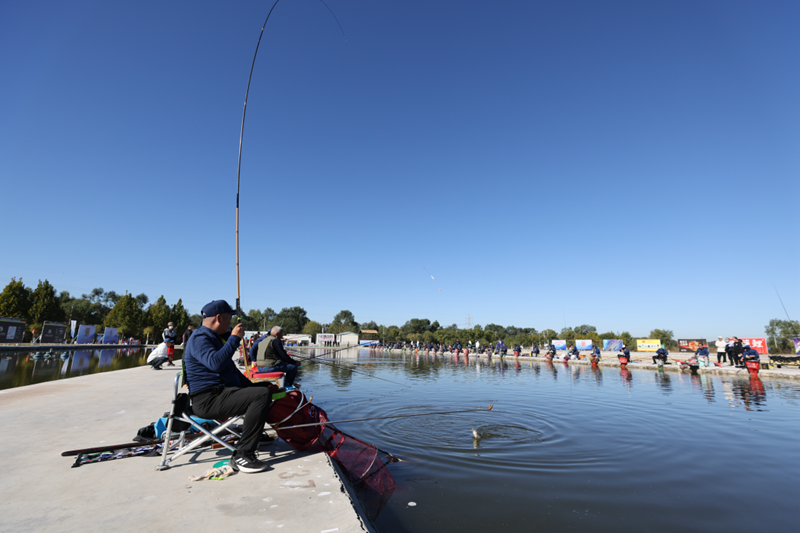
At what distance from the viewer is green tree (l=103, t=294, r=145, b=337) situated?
6347cm

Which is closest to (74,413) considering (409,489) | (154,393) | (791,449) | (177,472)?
(154,393)

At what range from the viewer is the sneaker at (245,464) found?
3.69 metres

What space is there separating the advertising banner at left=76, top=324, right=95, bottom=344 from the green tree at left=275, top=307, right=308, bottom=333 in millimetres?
96274

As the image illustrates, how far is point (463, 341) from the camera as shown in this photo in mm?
76000

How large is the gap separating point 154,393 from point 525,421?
26.9 ft

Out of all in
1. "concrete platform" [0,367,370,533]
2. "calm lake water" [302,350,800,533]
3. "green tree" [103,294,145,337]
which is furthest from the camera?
"green tree" [103,294,145,337]

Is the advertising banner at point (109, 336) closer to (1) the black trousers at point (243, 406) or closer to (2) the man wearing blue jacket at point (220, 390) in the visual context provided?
(2) the man wearing blue jacket at point (220, 390)

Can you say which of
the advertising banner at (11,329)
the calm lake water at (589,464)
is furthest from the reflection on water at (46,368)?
the advertising banner at (11,329)

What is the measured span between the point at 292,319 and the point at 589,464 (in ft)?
529

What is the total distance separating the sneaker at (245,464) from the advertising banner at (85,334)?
65.8m

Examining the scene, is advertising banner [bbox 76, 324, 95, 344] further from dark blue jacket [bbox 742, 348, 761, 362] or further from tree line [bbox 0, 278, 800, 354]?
dark blue jacket [bbox 742, 348, 761, 362]

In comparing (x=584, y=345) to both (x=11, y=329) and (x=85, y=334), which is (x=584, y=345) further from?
(x=11, y=329)

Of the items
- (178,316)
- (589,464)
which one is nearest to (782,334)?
(589,464)

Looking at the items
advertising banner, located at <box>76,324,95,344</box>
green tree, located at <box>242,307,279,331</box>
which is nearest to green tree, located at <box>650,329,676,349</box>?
advertising banner, located at <box>76,324,95,344</box>
